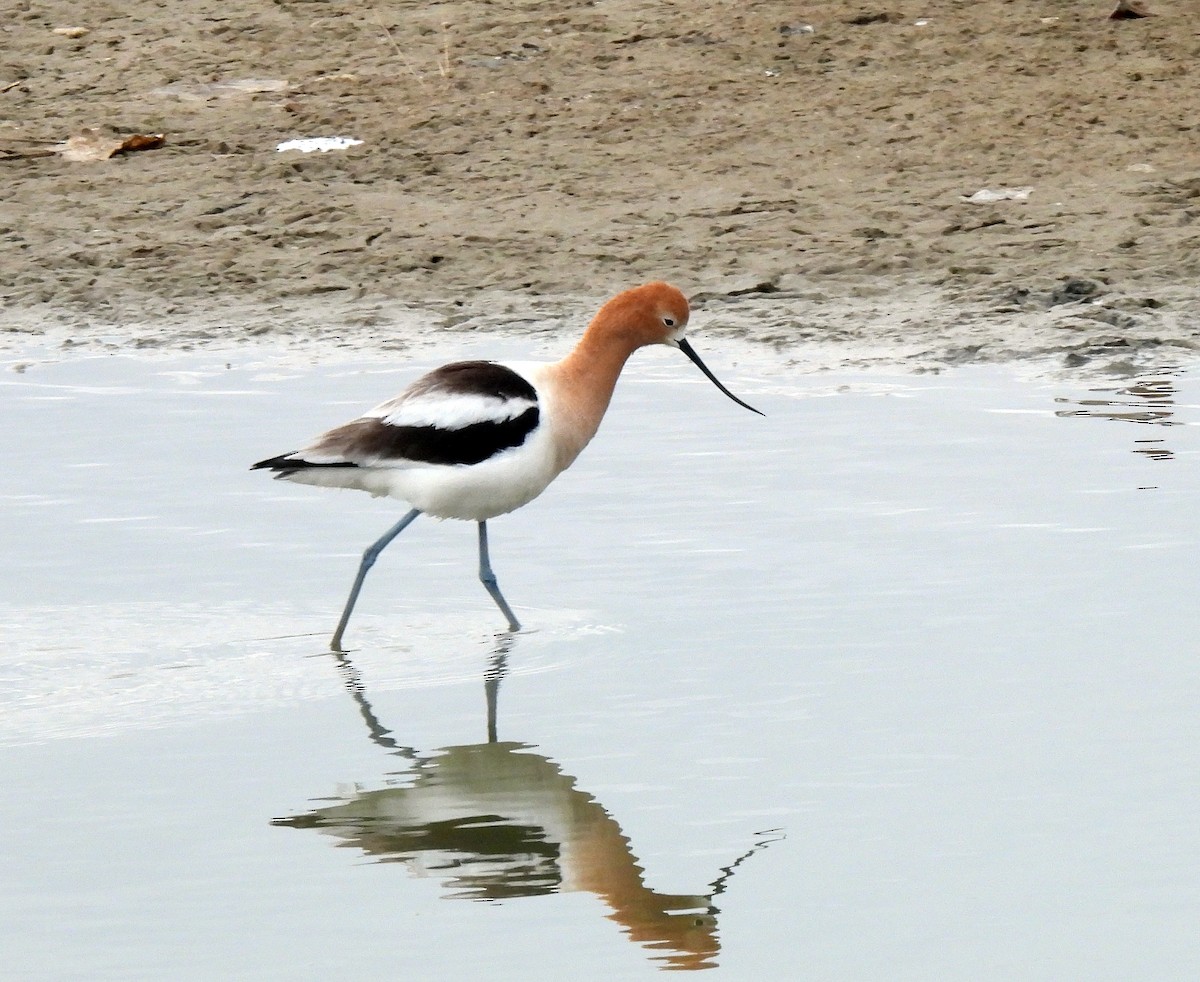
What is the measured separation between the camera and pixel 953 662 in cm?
571

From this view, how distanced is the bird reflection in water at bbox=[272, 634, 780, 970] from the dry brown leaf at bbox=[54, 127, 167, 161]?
25.3 feet

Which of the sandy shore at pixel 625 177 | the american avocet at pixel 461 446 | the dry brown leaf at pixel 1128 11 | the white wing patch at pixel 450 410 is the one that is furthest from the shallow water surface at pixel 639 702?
the dry brown leaf at pixel 1128 11

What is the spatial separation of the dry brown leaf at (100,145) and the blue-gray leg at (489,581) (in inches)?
256

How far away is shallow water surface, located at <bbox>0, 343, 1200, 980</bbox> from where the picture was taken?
14.0 feet

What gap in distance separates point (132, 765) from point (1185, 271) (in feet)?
20.8

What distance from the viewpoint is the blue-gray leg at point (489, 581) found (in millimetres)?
6426

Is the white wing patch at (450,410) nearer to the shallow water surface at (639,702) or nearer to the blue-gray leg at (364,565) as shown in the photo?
the blue-gray leg at (364,565)

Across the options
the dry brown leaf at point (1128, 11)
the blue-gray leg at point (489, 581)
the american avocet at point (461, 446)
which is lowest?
the blue-gray leg at point (489, 581)

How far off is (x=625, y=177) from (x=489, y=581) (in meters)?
5.45

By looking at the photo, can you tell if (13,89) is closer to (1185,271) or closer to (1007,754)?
(1185,271)

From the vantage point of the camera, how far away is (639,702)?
5586 millimetres

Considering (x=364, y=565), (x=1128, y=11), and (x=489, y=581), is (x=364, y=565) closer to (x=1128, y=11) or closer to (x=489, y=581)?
(x=489, y=581)

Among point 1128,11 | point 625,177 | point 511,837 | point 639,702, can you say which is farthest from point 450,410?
point 1128,11

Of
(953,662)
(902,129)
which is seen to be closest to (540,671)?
(953,662)
